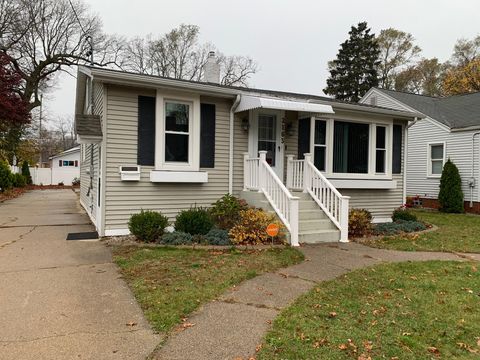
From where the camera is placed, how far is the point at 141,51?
36.0 meters

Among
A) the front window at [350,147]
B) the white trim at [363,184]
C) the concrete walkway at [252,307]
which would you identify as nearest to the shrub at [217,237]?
Result: the concrete walkway at [252,307]

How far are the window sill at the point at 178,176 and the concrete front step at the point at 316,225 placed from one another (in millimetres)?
2325

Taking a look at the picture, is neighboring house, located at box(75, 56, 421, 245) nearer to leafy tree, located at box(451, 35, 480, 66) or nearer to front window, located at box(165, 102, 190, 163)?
front window, located at box(165, 102, 190, 163)

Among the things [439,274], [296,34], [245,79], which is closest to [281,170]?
[439,274]

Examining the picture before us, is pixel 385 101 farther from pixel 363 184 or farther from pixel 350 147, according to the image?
pixel 363 184

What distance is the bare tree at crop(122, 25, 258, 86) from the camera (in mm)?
35781

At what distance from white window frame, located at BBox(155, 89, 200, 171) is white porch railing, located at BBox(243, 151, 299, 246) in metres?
1.26

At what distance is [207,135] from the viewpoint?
8.32 meters

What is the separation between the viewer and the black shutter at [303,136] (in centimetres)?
959

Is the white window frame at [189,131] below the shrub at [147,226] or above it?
above

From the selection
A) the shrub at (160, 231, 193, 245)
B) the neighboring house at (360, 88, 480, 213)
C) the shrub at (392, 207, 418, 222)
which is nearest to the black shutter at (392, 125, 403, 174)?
the shrub at (392, 207, 418, 222)

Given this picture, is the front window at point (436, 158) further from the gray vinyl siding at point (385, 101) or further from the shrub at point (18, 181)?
the shrub at point (18, 181)

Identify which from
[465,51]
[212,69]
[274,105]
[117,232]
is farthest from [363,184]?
Answer: [465,51]

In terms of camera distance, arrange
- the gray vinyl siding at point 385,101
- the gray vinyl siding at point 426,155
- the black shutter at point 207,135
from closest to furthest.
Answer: the black shutter at point 207,135 → the gray vinyl siding at point 426,155 → the gray vinyl siding at point 385,101
